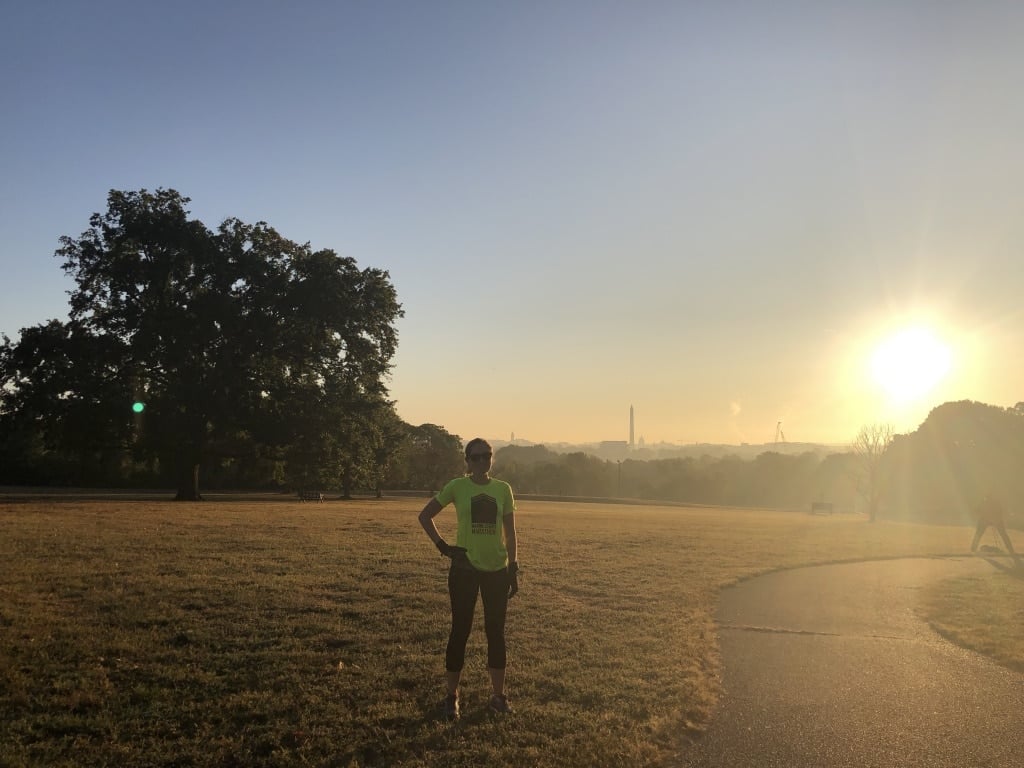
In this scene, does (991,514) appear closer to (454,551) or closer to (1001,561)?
(1001,561)

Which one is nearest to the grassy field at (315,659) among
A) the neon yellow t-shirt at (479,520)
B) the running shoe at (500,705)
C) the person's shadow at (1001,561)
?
the running shoe at (500,705)

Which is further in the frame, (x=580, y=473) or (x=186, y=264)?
(x=580, y=473)

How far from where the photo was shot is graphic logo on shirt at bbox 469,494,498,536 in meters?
5.47

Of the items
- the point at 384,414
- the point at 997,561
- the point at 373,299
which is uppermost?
the point at 373,299

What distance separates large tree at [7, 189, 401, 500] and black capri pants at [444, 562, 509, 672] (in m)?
26.5

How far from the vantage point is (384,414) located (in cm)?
3556

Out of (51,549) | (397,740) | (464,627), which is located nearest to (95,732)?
(397,740)

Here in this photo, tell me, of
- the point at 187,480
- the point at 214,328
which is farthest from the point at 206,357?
the point at 187,480

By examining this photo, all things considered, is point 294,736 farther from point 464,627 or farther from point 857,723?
point 857,723

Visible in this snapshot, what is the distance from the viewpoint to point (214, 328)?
99.1 feet

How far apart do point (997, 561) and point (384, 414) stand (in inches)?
1026

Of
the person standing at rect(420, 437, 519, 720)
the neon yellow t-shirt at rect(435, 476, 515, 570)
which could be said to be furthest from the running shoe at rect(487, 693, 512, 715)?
the neon yellow t-shirt at rect(435, 476, 515, 570)

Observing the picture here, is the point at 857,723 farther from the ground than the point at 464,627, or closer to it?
closer to it

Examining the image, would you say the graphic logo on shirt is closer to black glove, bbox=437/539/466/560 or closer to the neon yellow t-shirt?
the neon yellow t-shirt
